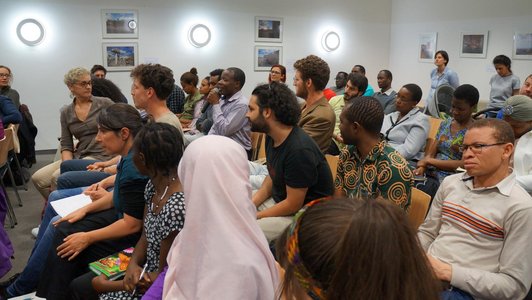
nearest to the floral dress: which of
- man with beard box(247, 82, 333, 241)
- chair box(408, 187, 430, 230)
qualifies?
man with beard box(247, 82, 333, 241)

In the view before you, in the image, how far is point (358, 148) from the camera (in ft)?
8.10

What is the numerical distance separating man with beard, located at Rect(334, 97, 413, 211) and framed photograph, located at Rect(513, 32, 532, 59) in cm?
598

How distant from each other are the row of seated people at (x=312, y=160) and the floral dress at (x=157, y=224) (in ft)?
2.39

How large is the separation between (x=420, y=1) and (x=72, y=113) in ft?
25.7

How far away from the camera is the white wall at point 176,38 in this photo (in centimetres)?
711

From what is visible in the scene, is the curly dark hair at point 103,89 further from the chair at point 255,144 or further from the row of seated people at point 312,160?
the row of seated people at point 312,160

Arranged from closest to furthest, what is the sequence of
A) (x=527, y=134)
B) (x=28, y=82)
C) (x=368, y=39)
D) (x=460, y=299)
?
(x=460, y=299), (x=527, y=134), (x=28, y=82), (x=368, y=39)

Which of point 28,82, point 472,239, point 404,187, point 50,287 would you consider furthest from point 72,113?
point 28,82

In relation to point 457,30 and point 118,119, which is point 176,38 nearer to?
point 457,30

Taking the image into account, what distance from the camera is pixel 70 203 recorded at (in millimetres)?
2748

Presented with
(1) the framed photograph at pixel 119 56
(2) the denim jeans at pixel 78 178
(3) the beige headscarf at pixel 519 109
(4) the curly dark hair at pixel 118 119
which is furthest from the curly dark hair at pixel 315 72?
(1) the framed photograph at pixel 119 56

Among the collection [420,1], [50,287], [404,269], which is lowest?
[50,287]

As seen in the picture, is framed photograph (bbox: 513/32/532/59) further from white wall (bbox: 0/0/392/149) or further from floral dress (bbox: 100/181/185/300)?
floral dress (bbox: 100/181/185/300)

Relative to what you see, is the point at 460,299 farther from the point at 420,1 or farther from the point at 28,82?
the point at 420,1
